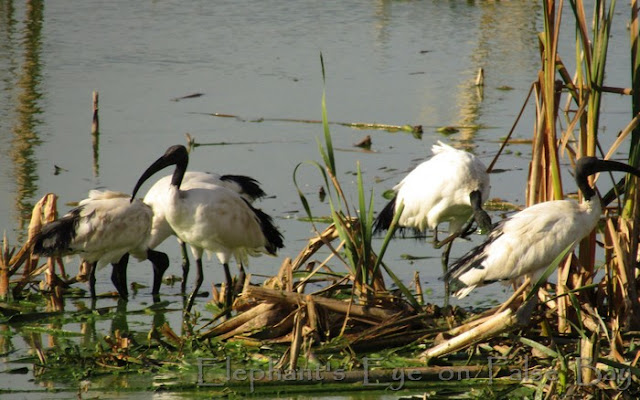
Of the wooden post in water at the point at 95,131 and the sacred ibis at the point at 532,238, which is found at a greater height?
the sacred ibis at the point at 532,238

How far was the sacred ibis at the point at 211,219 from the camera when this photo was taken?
7262 mm

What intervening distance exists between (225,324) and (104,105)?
24.3 feet

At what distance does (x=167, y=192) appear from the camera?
738 cm

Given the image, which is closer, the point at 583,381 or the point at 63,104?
the point at 583,381

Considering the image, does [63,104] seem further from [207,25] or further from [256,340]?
[256,340]

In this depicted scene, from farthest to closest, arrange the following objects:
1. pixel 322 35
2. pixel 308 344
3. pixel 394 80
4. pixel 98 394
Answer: pixel 322 35 → pixel 394 80 → pixel 308 344 → pixel 98 394

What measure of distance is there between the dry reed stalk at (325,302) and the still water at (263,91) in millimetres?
1277

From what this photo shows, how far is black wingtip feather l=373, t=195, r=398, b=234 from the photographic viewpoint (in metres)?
8.43

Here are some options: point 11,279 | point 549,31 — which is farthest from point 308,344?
point 11,279

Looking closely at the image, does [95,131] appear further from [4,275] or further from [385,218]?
[4,275]

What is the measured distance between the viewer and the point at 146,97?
13.2 metres

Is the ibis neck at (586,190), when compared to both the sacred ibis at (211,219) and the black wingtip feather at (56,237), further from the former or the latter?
the black wingtip feather at (56,237)

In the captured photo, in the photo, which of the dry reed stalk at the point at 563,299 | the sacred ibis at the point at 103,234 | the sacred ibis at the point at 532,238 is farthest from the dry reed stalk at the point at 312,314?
the sacred ibis at the point at 103,234

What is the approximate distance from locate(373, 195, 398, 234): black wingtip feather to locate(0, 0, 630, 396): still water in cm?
25
